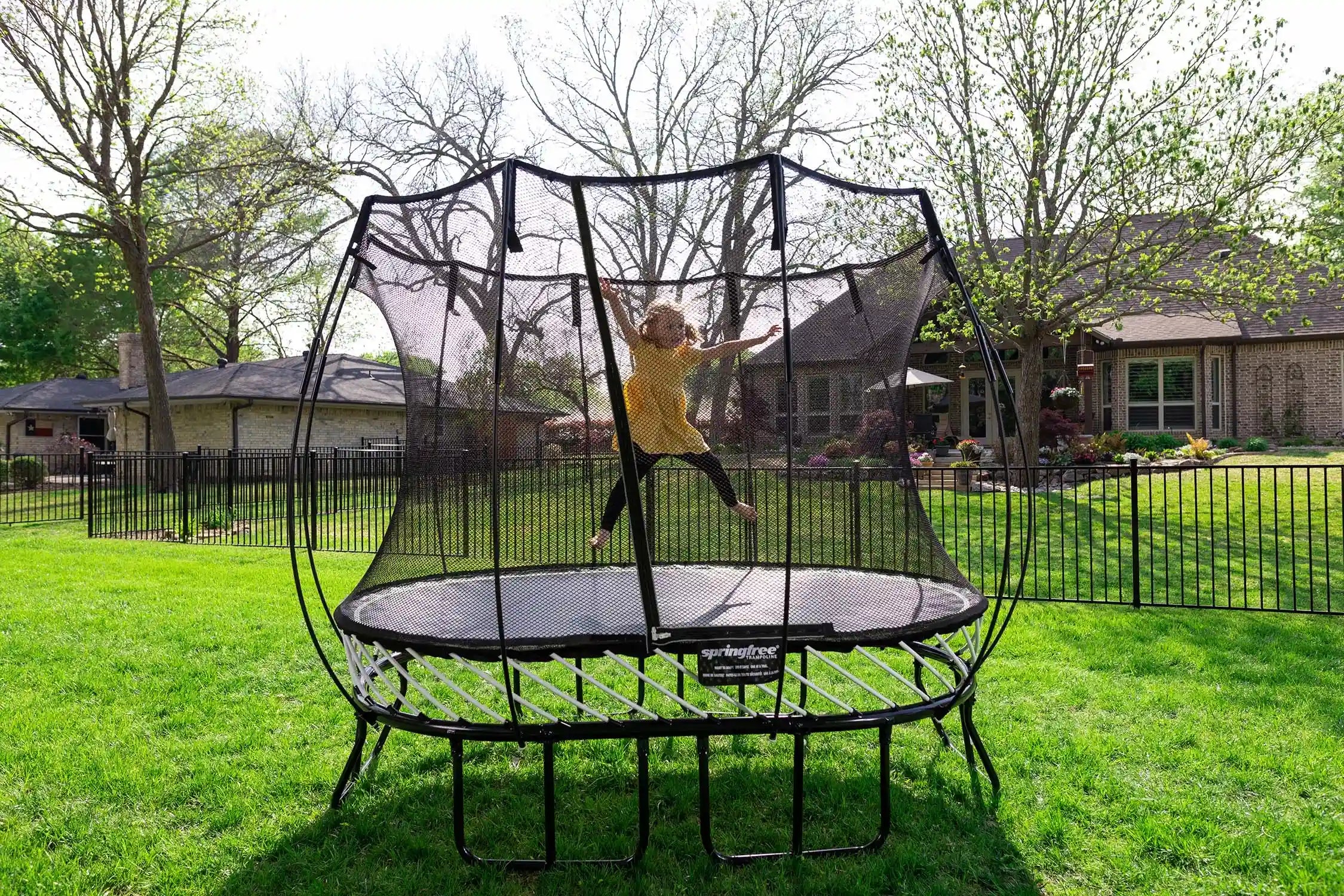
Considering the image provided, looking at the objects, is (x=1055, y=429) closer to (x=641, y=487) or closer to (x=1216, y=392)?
(x=1216, y=392)

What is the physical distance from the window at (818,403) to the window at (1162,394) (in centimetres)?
1810

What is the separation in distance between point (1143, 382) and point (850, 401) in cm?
1830

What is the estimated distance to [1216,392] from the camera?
59.6 feet

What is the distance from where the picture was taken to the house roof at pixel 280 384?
2045 centimetres

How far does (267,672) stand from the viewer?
168 inches

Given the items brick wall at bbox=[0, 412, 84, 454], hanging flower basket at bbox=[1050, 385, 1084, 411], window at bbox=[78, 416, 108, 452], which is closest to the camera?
hanging flower basket at bbox=[1050, 385, 1084, 411]

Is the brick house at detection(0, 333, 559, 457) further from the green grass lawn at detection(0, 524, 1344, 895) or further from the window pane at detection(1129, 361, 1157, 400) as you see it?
the window pane at detection(1129, 361, 1157, 400)

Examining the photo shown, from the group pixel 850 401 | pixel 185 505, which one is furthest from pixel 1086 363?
pixel 185 505

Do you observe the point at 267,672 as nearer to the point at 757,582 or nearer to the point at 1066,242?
the point at 757,582

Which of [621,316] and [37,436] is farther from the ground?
[37,436]

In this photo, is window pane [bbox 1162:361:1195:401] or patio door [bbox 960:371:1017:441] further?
patio door [bbox 960:371:1017:441]

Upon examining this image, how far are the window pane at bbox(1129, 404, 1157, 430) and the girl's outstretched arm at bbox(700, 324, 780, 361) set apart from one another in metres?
18.4

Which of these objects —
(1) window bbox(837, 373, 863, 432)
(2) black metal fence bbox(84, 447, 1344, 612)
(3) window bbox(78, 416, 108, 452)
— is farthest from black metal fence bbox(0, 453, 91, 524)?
(1) window bbox(837, 373, 863, 432)

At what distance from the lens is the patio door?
756 inches
